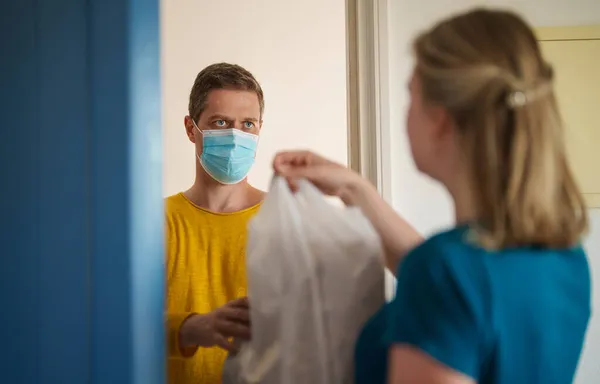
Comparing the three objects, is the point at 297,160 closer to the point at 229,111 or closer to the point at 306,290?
→ the point at 306,290

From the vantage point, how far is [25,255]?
55 centimetres

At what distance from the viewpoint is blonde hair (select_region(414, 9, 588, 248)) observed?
20.0 inches

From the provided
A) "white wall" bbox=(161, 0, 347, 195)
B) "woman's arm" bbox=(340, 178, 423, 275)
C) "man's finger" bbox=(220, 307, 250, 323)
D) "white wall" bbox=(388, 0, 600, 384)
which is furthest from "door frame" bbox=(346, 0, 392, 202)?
"man's finger" bbox=(220, 307, 250, 323)

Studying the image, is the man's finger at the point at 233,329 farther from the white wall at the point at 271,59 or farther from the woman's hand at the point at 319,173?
the white wall at the point at 271,59

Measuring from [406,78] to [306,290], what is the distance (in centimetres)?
100

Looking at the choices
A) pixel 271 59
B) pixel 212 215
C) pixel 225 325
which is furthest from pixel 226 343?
pixel 271 59

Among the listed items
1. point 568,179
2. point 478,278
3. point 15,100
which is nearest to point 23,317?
point 15,100

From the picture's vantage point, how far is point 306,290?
2.09 feet

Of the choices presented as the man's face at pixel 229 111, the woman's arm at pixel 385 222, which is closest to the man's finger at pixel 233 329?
the woman's arm at pixel 385 222

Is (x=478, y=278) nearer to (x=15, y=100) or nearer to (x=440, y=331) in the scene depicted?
(x=440, y=331)

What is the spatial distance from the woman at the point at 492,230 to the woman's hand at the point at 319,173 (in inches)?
6.9

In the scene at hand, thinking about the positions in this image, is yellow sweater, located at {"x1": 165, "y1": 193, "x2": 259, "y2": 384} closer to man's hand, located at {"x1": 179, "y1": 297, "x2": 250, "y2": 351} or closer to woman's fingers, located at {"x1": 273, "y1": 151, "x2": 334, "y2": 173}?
man's hand, located at {"x1": 179, "y1": 297, "x2": 250, "y2": 351}

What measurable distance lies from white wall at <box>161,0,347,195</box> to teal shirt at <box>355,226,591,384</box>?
3.70 feet

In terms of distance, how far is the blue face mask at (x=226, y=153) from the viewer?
3.57 ft
